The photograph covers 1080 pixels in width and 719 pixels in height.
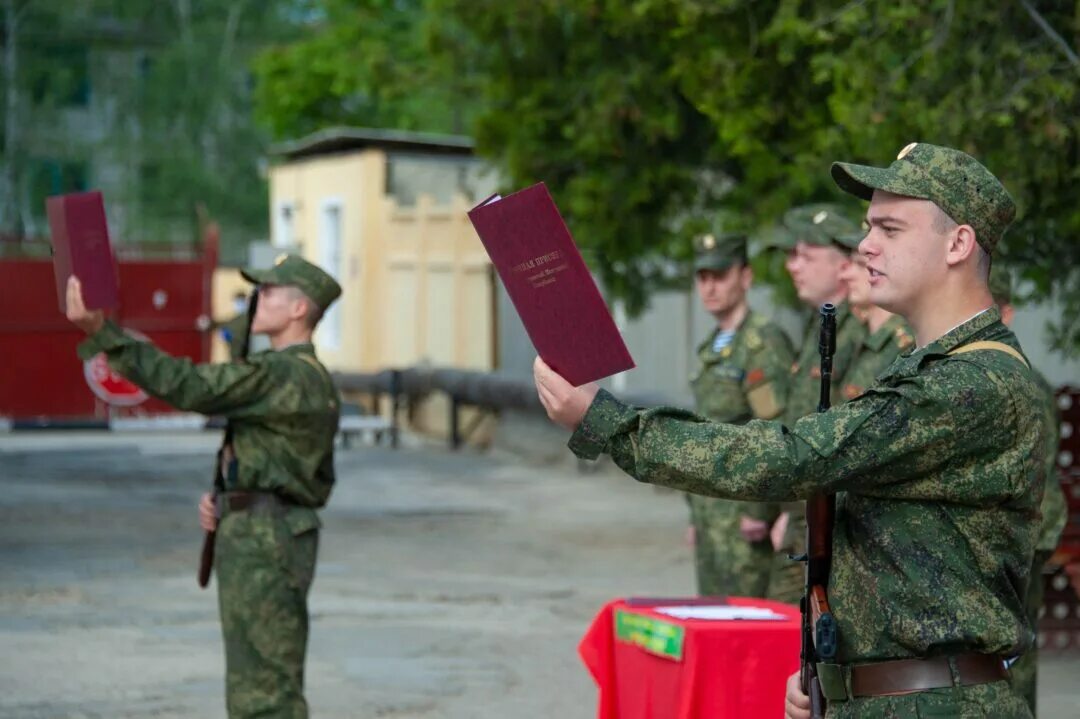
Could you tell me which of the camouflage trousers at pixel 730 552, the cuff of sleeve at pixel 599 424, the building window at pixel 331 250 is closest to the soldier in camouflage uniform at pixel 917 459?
the cuff of sleeve at pixel 599 424

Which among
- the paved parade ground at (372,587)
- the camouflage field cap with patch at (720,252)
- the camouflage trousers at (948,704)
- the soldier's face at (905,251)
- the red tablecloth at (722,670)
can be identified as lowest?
the paved parade ground at (372,587)

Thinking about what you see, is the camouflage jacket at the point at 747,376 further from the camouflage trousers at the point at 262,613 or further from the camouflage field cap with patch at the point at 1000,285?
the camouflage trousers at the point at 262,613

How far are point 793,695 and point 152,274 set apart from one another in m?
21.6

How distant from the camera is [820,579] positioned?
3.94 m

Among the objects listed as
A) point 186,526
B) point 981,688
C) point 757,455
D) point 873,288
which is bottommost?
point 186,526

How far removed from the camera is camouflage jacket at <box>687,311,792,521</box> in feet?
27.9

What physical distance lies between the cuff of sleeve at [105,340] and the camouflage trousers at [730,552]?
264 cm

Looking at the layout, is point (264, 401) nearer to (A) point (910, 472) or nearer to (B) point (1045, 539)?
(B) point (1045, 539)

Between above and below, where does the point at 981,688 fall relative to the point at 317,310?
below

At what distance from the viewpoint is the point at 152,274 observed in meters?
25.0

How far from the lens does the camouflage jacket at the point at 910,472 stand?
366 centimetres

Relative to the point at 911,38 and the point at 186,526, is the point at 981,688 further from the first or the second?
the point at 186,526

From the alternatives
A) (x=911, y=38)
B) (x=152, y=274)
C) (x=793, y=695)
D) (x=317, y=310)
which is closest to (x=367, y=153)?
(x=152, y=274)

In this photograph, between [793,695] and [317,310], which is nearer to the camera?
[793,695]
